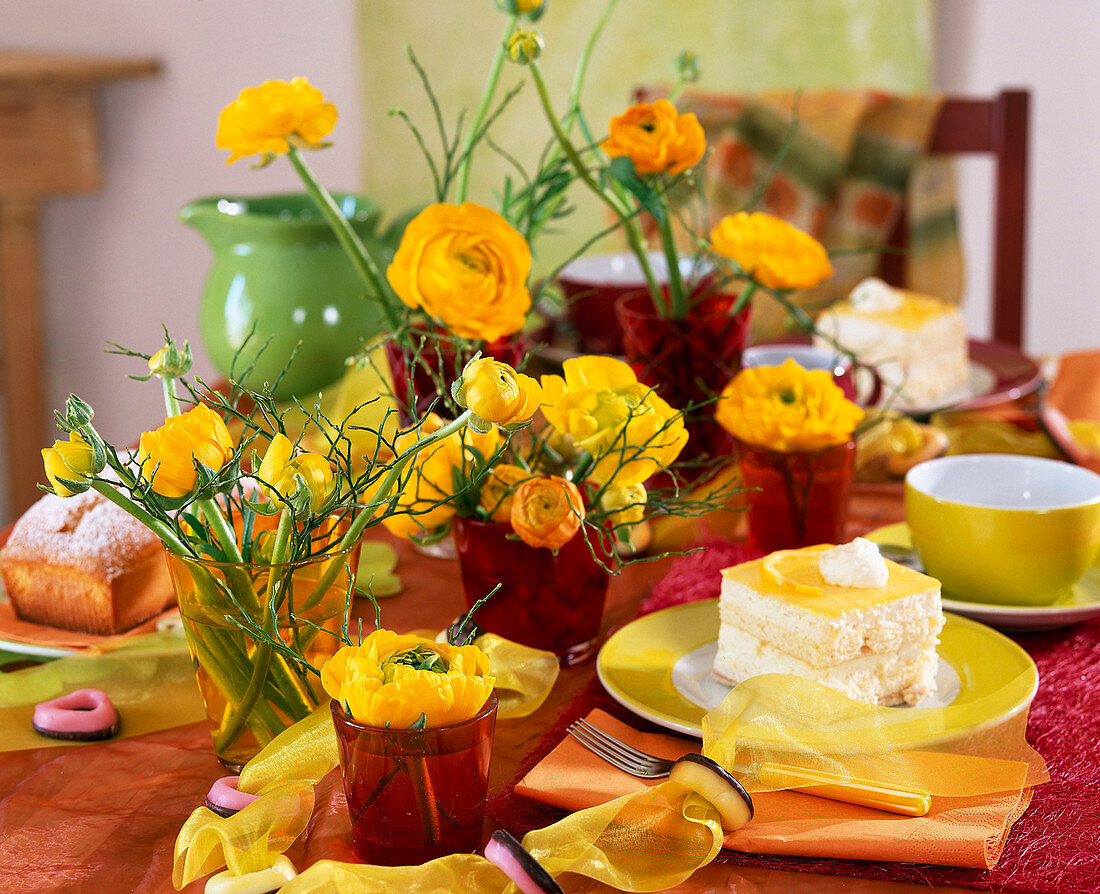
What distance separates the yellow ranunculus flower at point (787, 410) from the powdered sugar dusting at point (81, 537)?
411 millimetres

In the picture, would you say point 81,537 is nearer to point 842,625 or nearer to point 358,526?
point 358,526

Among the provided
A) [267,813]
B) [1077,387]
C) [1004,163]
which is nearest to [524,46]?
[267,813]

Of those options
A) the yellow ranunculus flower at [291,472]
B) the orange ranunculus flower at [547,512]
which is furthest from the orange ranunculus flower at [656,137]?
the yellow ranunculus flower at [291,472]

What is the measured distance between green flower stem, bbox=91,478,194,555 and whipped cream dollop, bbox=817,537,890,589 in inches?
13.0

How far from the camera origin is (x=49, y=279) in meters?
2.73

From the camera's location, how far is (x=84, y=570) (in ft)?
2.44

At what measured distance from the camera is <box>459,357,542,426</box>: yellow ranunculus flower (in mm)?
480

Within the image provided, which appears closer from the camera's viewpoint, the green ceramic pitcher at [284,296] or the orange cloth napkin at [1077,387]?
the green ceramic pitcher at [284,296]

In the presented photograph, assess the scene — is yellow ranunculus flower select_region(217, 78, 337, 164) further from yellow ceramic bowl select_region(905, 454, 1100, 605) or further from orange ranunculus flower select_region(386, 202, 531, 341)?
yellow ceramic bowl select_region(905, 454, 1100, 605)

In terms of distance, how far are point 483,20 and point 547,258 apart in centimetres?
56

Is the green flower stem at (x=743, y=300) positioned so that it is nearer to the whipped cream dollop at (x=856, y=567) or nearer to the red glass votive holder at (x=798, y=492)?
the red glass votive holder at (x=798, y=492)

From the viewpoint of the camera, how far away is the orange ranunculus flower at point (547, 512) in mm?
625

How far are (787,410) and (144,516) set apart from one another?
45cm

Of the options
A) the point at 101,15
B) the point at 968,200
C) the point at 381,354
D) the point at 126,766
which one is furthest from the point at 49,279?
the point at 126,766
